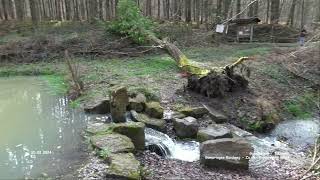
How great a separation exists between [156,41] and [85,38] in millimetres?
4075

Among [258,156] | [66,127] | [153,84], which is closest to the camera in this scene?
[258,156]

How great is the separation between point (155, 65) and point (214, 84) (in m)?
4.77

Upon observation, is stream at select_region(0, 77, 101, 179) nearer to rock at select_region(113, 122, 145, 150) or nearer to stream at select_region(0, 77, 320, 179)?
stream at select_region(0, 77, 320, 179)

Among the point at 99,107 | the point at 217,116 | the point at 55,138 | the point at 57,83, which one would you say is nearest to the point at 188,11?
the point at 57,83

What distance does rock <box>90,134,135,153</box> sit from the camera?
779 centimetres

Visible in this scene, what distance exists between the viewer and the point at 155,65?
55.1 feet

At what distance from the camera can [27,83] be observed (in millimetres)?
15148

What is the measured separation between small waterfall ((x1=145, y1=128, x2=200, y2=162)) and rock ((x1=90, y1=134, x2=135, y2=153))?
83 cm

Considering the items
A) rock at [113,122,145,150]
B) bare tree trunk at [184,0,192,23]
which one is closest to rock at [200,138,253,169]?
rock at [113,122,145,150]

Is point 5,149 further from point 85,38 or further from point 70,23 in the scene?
point 70,23

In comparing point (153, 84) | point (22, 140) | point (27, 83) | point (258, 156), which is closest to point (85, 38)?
point (27, 83)

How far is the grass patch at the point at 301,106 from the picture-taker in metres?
13.2

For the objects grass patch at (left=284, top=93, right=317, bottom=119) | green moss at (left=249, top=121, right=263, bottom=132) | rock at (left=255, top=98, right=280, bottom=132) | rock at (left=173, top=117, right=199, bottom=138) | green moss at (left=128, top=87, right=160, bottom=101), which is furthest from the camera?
grass patch at (left=284, top=93, right=317, bottom=119)

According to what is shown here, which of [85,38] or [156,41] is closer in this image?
[156,41]
